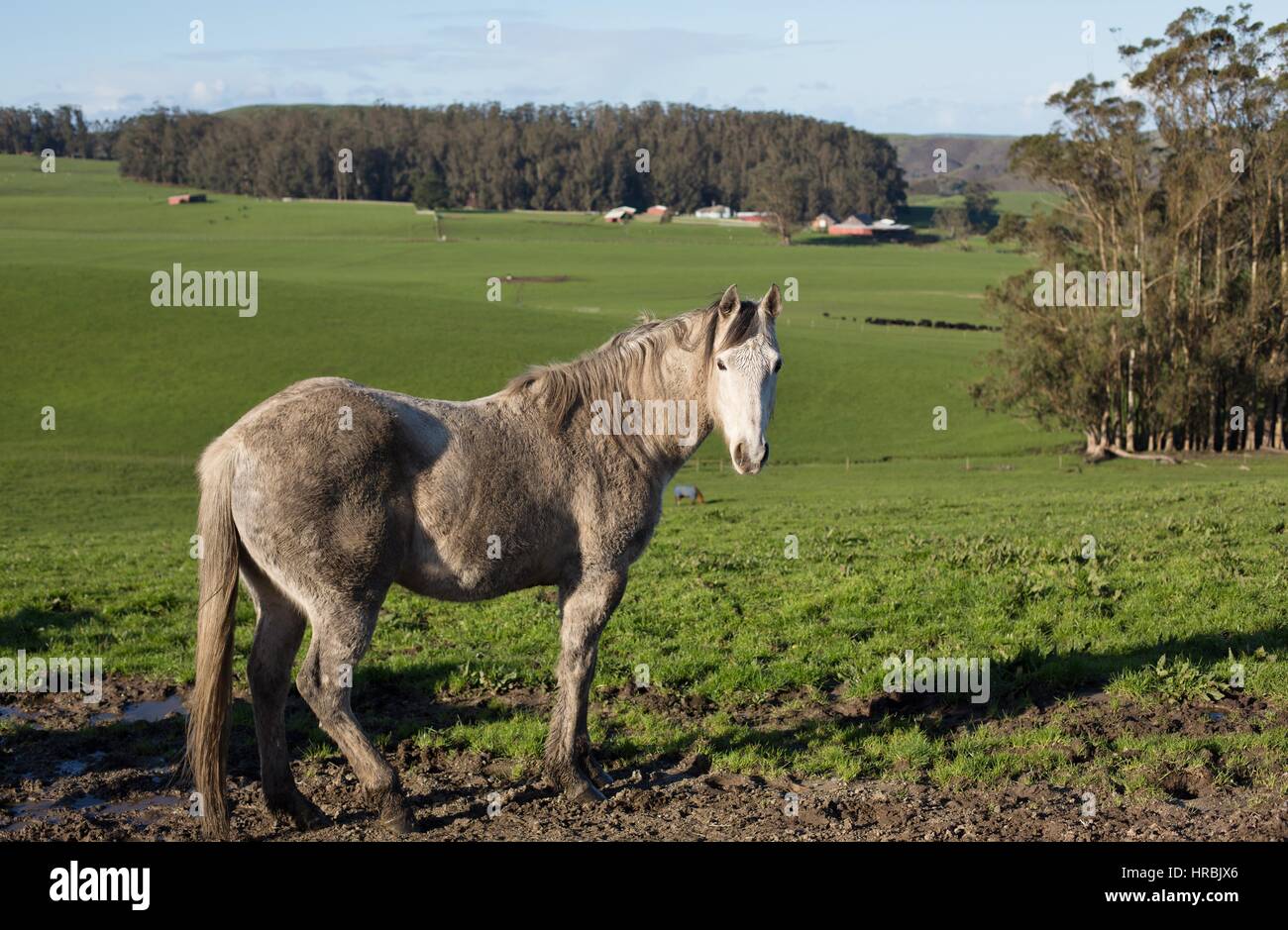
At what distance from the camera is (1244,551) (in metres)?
14.8

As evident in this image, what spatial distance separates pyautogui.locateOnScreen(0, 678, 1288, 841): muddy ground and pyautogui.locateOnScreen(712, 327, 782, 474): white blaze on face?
7.60ft

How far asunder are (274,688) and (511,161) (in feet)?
562

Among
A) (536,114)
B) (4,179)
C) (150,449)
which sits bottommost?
(150,449)

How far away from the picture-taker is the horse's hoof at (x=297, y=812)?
7531 mm

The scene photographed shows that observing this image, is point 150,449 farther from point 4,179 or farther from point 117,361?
point 4,179

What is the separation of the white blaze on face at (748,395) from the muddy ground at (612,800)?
232 cm

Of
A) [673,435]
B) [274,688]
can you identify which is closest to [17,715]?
[274,688]

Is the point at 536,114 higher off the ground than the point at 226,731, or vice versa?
the point at 536,114

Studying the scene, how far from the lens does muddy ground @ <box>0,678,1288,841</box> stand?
7246 millimetres

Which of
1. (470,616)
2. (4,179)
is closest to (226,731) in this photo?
(470,616)

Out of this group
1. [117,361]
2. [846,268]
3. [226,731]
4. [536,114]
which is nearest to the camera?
[226,731]

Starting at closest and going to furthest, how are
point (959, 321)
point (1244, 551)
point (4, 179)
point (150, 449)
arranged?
point (1244, 551) → point (150, 449) → point (959, 321) → point (4, 179)

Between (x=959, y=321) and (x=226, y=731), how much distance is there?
269 ft

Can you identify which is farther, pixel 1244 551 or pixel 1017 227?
pixel 1017 227
